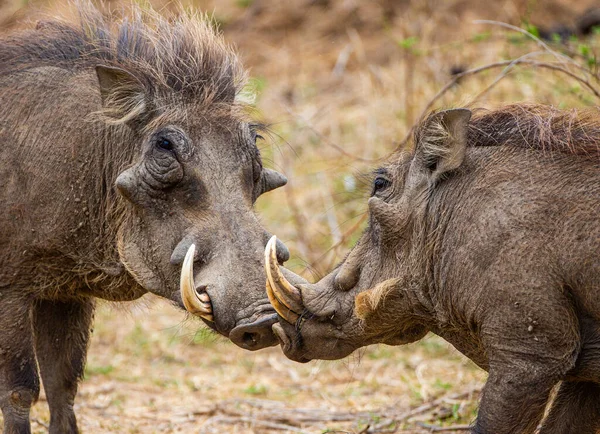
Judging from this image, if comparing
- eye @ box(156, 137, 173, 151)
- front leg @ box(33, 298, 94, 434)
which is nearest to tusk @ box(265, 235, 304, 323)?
eye @ box(156, 137, 173, 151)

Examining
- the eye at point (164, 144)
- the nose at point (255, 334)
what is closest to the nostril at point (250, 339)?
the nose at point (255, 334)

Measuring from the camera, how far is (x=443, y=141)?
363 cm

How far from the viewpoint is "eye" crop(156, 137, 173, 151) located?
4.11 m

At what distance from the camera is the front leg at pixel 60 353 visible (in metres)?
4.60

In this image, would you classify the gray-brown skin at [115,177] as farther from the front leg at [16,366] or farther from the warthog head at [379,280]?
the warthog head at [379,280]

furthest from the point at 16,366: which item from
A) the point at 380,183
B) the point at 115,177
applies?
the point at 380,183

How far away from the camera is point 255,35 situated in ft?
40.3

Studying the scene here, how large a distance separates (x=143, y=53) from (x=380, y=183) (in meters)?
1.28

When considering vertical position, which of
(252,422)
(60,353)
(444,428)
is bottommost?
(252,422)

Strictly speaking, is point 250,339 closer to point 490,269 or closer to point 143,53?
point 490,269

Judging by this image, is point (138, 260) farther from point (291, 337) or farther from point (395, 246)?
point (395, 246)

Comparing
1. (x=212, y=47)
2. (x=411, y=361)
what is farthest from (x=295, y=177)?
(x=212, y=47)

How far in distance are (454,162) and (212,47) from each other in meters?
1.46

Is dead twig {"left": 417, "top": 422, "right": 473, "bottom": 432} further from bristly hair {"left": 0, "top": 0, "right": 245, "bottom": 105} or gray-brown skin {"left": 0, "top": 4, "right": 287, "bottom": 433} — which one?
bristly hair {"left": 0, "top": 0, "right": 245, "bottom": 105}
